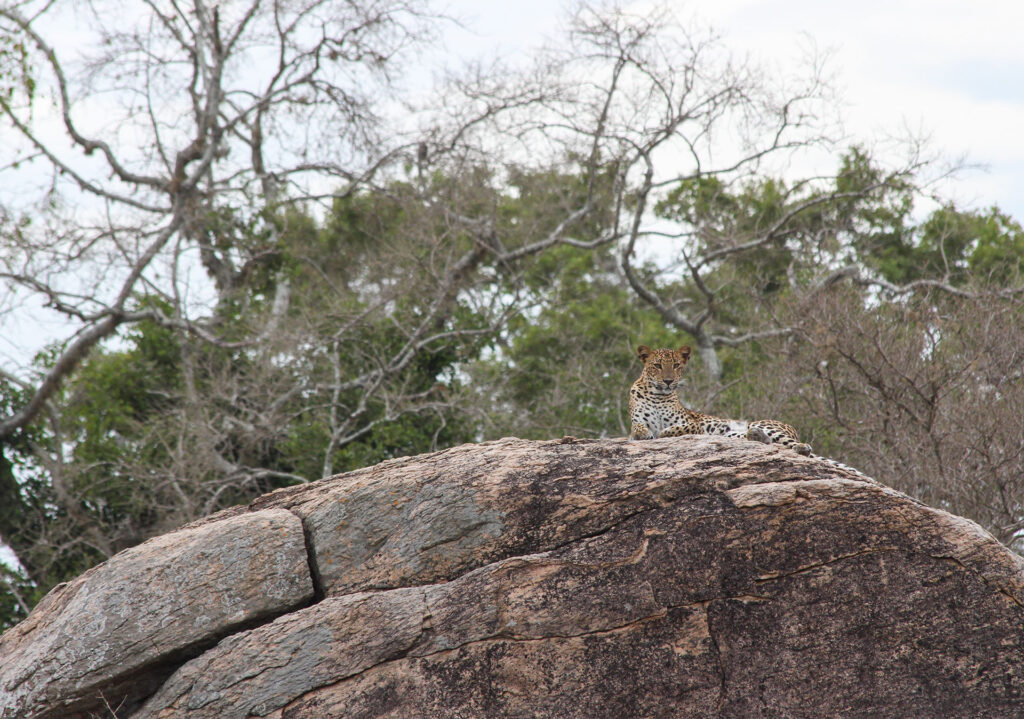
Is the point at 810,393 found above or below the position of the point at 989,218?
below

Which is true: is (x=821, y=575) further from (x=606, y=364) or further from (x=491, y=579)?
(x=606, y=364)

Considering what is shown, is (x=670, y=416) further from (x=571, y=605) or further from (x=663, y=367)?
(x=571, y=605)

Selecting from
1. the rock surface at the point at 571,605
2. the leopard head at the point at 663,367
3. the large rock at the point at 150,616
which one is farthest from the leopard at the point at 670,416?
the large rock at the point at 150,616

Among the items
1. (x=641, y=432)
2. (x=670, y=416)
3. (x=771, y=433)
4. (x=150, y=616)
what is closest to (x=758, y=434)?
(x=771, y=433)

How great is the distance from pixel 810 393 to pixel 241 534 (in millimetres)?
11023

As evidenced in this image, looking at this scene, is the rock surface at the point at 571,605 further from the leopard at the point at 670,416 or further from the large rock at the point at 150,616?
the leopard at the point at 670,416

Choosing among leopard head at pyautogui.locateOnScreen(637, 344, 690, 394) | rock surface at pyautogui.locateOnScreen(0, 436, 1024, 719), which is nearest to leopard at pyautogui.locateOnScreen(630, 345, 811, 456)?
leopard head at pyautogui.locateOnScreen(637, 344, 690, 394)

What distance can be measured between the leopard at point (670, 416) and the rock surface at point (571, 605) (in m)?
1.10

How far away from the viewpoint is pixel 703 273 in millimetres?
24453

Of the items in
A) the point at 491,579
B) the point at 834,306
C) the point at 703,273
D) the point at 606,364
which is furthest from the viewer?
the point at 703,273

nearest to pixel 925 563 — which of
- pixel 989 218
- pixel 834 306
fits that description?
pixel 834 306

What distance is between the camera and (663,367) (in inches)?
407

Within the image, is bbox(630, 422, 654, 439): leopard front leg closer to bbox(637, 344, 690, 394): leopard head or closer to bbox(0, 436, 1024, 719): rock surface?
bbox(637, 344, 690, 394): leopard head

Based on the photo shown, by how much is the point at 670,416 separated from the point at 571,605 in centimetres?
359
